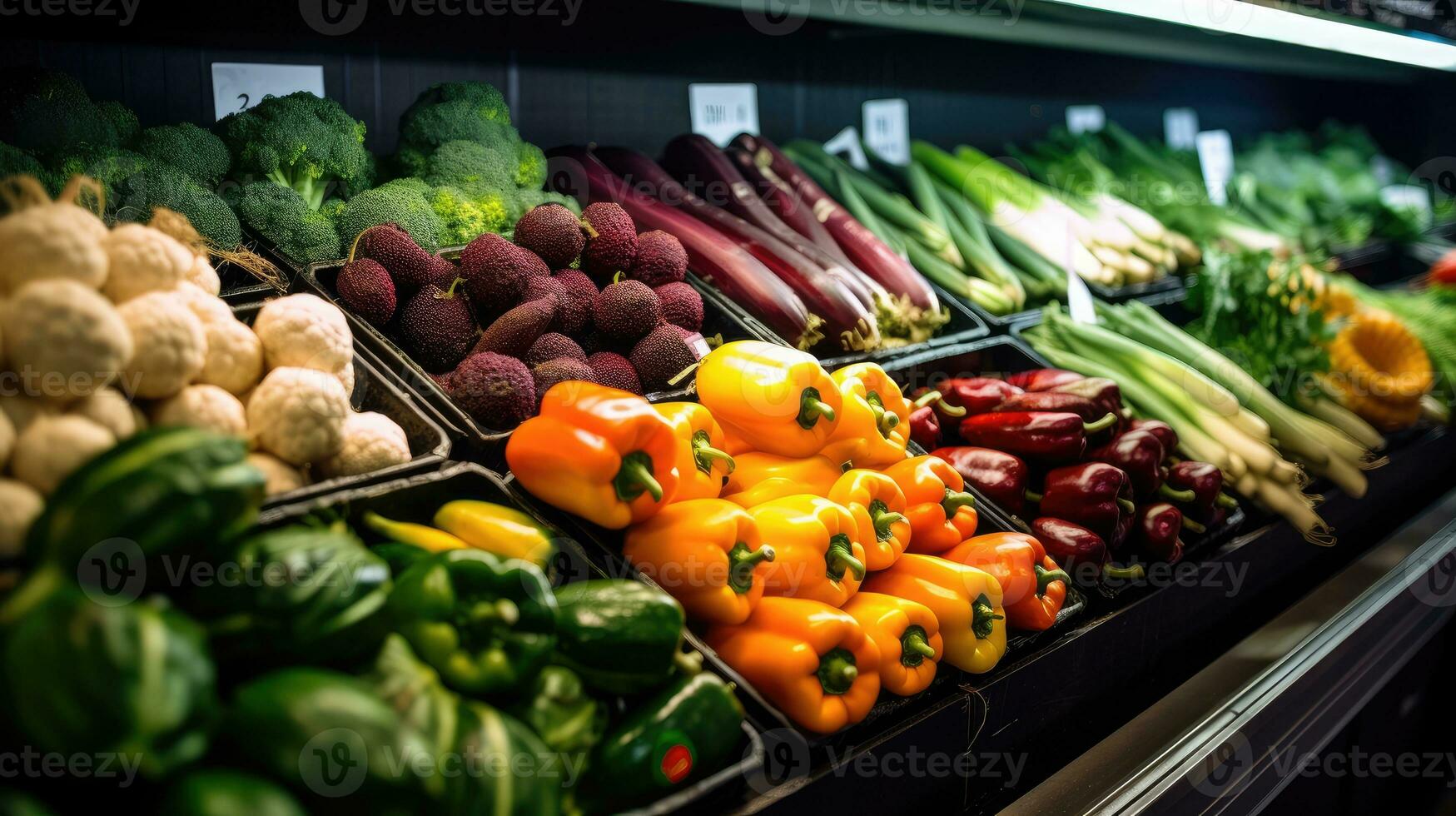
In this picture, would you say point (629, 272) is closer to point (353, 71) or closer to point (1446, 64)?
point (353, 71)

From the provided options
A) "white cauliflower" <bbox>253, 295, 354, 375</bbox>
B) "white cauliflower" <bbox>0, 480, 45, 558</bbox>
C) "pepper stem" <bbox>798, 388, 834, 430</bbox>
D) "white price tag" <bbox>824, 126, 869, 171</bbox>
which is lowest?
"pepper stem" <bbox>798, 388, 834, 430</bbox>

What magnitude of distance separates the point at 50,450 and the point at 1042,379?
1975 millimetres

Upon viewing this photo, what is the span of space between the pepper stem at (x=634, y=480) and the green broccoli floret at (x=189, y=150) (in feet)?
3.63

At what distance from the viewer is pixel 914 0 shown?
237 cm

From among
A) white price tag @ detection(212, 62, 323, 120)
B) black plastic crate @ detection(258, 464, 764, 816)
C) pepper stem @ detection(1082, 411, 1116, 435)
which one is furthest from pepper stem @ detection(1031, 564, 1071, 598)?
white price tag @ detection(212, 62, 323, 120)

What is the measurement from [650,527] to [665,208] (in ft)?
4.00

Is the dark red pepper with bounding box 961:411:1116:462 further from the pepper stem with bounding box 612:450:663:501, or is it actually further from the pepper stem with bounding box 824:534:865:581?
the pepper stem with bounding box 612:450:663:501

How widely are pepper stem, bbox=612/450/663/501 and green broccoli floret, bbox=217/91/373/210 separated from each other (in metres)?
1.10

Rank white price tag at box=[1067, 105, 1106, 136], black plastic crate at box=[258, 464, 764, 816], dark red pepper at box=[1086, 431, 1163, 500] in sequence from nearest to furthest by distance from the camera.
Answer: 1. black plastic crate at box=[258, 464, 764, 816]
2. dark red pepper at box=[1086, 431, 1163, 500]
3. white price tag at box=[1067, 105, 1106, 136]

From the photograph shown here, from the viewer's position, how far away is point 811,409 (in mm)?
1676

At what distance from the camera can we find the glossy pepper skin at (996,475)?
6.56 feet

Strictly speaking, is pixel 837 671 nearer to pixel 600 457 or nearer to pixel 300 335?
pixel 600 457

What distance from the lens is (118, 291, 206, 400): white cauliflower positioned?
3.56ft

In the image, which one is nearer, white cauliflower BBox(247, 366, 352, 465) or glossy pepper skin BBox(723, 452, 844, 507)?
white cauliflower BBox(247, 366, 352, 465)
